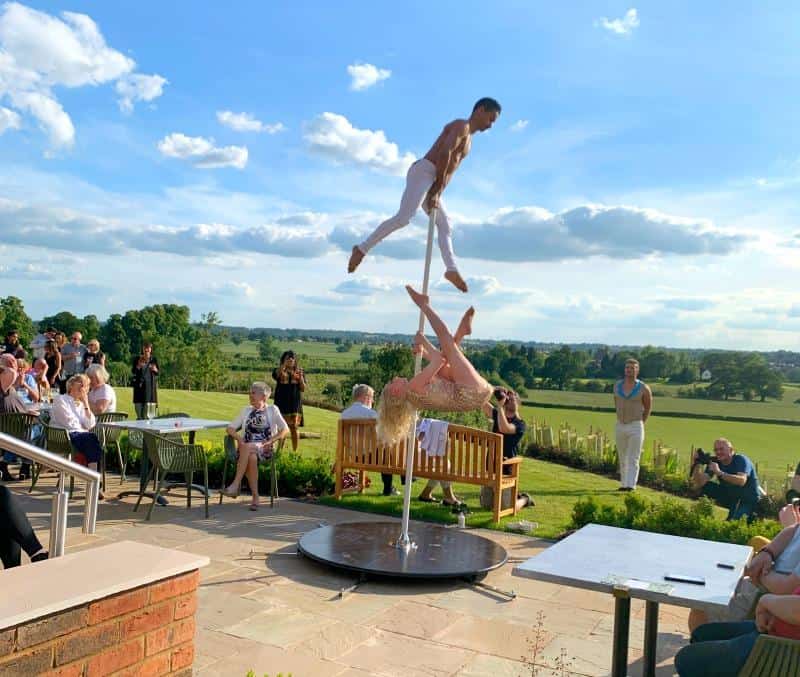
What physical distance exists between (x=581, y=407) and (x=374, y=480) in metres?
Result: 9.65

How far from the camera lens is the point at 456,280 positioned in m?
5.42

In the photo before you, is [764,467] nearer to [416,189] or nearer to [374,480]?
[374,480]

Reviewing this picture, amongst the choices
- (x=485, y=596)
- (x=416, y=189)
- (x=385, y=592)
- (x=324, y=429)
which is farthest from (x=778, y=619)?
(x=324, y=429)

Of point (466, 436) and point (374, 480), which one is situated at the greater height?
point (466, 436)

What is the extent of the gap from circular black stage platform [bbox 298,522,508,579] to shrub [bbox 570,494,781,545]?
1.19 m

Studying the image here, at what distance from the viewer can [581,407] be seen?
727 inches

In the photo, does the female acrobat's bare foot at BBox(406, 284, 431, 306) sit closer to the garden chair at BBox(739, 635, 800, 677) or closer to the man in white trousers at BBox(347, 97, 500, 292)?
the man in white trousers at BBox(347, 97, 500, 292)

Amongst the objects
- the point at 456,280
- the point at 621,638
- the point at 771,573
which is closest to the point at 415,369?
the point at 456,280

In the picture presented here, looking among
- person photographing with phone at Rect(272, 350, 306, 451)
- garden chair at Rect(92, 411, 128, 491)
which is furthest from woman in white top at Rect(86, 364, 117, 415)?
person photographing with phone at Rect(272, 350, 306, 451)

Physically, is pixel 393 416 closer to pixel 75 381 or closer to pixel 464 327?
pixel 464 327

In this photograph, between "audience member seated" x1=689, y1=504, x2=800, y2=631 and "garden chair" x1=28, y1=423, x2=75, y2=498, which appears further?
"garden chair" x1=28, y1=423, x2=75, y2=498

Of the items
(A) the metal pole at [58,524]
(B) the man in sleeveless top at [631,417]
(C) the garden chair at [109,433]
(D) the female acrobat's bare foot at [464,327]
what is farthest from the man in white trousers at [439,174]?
(B) the man in sleeveless top at [631,417]

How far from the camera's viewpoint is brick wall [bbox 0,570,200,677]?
259cm

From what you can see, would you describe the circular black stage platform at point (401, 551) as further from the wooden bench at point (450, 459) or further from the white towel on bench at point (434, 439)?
the white towel on bench at point (434, 439)
